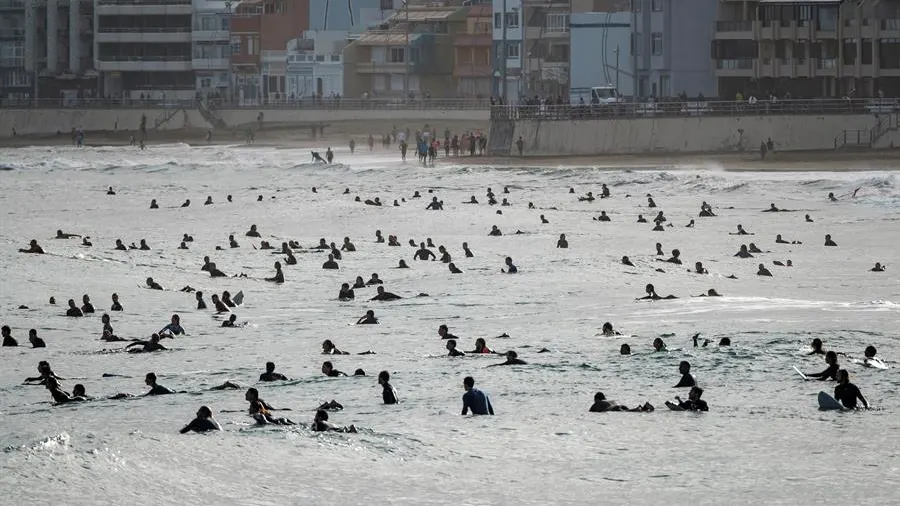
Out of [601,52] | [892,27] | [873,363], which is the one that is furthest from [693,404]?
[601,52]

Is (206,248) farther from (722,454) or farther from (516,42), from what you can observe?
(516,42)

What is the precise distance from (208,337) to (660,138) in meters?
38.6

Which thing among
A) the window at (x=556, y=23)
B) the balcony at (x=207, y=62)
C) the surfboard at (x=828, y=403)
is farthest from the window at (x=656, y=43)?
the surfboard at (x=828, y=403)

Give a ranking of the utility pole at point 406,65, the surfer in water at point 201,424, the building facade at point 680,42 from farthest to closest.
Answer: the utility pole at point 406,65 → the building facade at point 680,42 → the surfer in water at point 201,424

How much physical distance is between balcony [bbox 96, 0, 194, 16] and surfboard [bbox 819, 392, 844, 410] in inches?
3228

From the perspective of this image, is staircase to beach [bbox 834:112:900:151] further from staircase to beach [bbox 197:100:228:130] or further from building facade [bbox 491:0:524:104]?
staircase to beach [bbox 197:100:228:130]

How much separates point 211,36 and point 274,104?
519 inches

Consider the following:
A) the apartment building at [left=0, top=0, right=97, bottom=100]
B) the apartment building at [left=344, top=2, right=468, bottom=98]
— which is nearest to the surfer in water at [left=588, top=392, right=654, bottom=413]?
the apartment building at [left=344, top=2, right=468, bottom=98]

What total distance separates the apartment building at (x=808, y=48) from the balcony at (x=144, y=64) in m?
36.6

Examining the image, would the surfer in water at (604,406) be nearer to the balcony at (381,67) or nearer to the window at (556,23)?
the window at (556,23)

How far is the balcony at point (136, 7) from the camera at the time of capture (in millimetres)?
99312

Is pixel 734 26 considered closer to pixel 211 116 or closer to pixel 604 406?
pixel 211 116

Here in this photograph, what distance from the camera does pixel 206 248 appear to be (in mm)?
39906

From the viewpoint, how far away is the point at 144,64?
99750 millimetres
